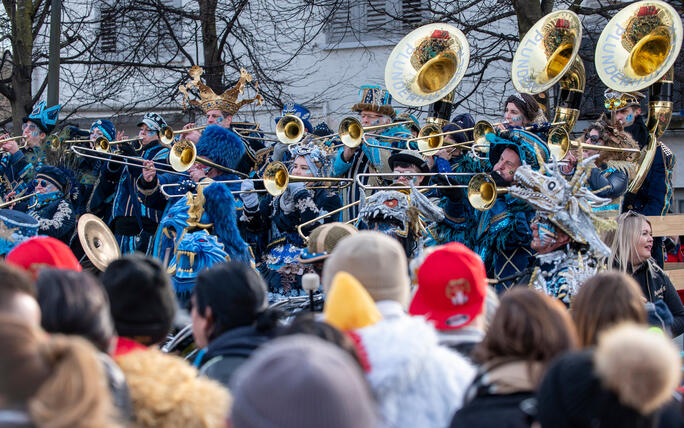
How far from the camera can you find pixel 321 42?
49.2 feet

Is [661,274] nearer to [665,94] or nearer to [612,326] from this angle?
[665,94]

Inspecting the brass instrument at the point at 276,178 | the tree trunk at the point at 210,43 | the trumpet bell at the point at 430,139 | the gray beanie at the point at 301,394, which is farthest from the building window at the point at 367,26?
the gray beanie at the point at 301,394

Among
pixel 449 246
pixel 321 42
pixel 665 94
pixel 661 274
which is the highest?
pixel 321 42

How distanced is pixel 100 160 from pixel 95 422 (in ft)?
26.5

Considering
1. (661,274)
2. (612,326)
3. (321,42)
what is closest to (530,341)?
(612,326)

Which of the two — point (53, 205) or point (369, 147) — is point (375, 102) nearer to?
point (369, 147)

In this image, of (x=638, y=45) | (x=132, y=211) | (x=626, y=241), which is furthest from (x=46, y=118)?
(x=626, y=241)

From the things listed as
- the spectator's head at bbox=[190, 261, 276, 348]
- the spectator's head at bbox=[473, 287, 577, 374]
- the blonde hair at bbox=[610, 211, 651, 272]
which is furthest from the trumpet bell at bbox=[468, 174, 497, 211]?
the spectator's head at bbox=[473, 287, 577, 374]

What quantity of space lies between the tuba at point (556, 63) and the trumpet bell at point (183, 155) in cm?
280

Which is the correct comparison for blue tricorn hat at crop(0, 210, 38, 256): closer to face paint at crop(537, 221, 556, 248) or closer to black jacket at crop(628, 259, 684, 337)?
face paint at crop(537, 221, 556, 248)

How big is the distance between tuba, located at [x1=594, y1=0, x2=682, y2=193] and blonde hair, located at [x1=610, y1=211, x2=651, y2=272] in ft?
4.73

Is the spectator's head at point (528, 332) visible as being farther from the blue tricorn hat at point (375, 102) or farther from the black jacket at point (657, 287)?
the blue tricorn hat at point (375, 102)

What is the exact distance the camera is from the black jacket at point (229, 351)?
3.09m

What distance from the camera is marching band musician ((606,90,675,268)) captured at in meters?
7.60
